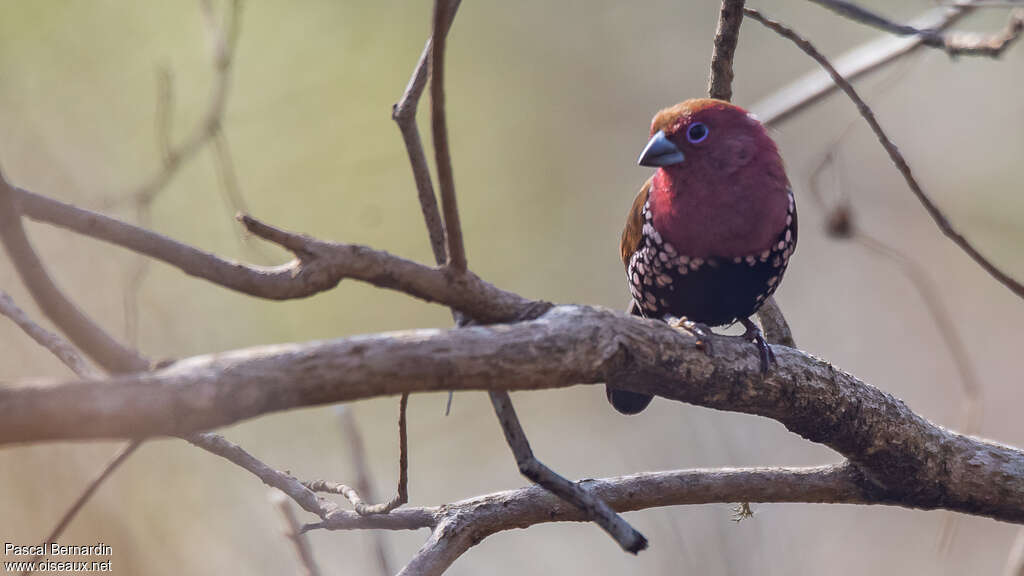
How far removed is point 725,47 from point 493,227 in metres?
3.81

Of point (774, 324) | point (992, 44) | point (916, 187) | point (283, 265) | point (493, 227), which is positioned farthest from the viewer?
point (493, 227)

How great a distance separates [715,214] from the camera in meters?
2.85

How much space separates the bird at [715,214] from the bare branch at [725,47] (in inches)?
4.9

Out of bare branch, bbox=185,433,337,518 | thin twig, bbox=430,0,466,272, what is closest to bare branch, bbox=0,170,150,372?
thin twig, bbox=430,0,466,272

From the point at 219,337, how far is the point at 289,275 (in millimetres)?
3891

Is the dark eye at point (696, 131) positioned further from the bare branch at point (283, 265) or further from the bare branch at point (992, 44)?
the bare branch at point (283, 265)

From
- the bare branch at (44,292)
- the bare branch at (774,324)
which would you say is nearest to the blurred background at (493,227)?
the bare branch at (774,324)

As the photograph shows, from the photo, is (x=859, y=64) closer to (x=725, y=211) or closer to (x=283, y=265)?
(x=725, y=211)

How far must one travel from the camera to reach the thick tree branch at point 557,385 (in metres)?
1.31

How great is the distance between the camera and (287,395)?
55.8 inches

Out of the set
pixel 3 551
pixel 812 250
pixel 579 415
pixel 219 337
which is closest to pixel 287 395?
pixel 3 551

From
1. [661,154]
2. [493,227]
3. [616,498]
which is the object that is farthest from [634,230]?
[493,227]

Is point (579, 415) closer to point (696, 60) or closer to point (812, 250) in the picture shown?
point (812, 250)

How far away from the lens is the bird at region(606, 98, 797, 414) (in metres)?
2.85
